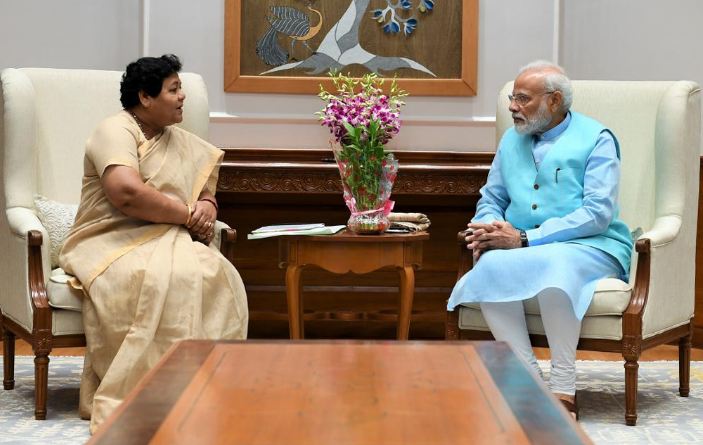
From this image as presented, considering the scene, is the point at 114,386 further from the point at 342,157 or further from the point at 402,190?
the point at 402,190

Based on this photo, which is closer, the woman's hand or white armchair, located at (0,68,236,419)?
white armchair, located at (0,68,236,419)

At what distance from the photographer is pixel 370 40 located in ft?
18.8

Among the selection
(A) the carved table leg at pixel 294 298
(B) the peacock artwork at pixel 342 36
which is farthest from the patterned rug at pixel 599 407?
(B) the peacock artwork at pixel 342 36

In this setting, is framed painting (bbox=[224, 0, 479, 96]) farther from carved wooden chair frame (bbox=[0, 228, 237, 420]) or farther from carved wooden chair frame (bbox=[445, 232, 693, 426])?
carved wooden chair frame (bbox=[0, 228, 237, 420])

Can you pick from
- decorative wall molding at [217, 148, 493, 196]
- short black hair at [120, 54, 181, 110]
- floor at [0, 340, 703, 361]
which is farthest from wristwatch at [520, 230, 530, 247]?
short black hair at [120, 54, 181, 110]

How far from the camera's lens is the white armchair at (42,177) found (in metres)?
4.14

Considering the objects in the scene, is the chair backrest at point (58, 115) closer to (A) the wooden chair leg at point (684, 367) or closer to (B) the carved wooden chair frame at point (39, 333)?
(B) the carved wooden chair frame at point (39, 333)

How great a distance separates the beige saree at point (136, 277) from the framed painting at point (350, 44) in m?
1.29

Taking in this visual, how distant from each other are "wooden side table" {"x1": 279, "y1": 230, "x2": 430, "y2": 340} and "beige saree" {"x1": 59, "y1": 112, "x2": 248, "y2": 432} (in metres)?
0.31

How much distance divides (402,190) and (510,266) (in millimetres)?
1315

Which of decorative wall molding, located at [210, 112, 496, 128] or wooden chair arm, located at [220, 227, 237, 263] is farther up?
decorative wall molding, located at [210, 112, 496, 128]

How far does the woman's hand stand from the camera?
14.4 feet

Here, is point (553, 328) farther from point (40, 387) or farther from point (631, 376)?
point (40, 387)

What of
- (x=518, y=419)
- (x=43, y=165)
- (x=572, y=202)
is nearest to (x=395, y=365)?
(x=518, y=419)
